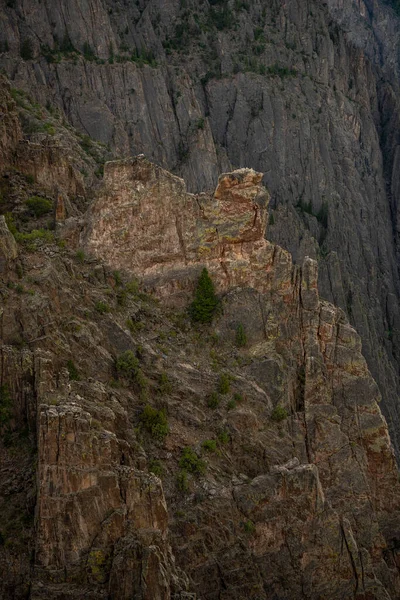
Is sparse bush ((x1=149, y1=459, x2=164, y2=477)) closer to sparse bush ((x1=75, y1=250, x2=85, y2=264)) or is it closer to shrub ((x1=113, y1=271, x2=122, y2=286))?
shrub ((x1=113, y1=271, x2=122, y2=286))

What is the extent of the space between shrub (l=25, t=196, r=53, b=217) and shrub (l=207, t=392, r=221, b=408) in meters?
16.3

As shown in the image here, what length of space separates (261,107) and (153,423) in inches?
3103

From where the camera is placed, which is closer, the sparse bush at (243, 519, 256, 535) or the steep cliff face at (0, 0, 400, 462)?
the sparse bush at (243, 519, 256, 535)

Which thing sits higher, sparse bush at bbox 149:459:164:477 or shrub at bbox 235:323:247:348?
shrub at bbox 235:323:247:348

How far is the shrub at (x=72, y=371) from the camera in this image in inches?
1749

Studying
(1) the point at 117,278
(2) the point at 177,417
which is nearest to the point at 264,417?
(2) the point at 177,417

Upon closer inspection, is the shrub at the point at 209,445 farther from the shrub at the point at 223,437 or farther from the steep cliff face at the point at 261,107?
the steep cliff face at the point at 261,107

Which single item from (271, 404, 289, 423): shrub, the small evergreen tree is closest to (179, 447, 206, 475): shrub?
(271, 404, 289, 423): shrub

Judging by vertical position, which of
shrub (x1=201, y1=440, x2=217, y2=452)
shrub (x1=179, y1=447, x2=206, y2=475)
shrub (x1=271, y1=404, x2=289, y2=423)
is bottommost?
shrub (x1=179, y1=447, x2=206, y2=475)

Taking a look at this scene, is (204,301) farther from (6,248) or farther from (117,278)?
(6,248)

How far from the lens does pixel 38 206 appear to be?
56.3 meters

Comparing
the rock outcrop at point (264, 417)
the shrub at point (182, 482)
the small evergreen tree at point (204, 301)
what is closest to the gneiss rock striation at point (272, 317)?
the rock outcrop at point (264, 417)

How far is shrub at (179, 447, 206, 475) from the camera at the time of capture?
4691 centimetres

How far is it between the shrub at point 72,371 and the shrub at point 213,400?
9061 millimetres
